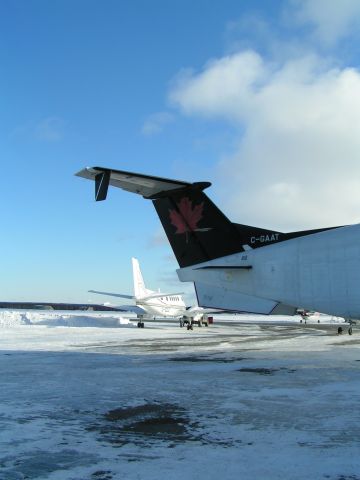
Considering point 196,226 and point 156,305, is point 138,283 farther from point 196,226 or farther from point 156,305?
point 196,226

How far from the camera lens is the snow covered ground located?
4473 millimetres

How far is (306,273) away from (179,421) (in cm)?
562

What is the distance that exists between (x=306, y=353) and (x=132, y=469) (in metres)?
12.5

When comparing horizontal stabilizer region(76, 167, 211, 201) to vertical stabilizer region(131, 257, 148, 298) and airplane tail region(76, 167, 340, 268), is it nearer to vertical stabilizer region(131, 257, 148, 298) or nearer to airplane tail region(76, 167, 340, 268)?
airplane tail region(76, 167, 340, 268)

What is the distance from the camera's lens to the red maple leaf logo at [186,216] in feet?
41.2

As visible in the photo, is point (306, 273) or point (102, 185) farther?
point (306, 273)

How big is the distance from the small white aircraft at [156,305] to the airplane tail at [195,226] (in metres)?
27.5

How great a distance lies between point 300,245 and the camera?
36.3 feet

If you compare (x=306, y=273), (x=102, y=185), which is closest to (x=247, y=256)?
(x=306, y=273)

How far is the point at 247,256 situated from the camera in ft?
39.1

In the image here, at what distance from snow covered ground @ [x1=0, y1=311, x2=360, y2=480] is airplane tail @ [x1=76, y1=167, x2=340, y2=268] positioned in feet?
10.0

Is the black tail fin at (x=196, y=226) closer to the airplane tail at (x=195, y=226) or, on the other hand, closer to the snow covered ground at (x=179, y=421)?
the airplane tail at (x=195, y=226)

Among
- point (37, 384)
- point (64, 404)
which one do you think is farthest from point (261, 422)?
point (37, 384)

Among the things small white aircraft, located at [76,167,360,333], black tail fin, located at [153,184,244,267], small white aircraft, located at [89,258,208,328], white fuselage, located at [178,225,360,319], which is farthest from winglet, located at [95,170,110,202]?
small white aircraft, located at [89,258,208,328]
